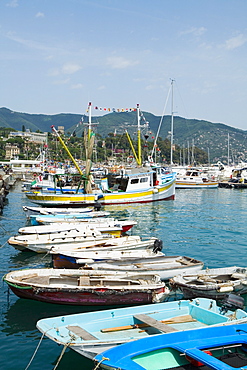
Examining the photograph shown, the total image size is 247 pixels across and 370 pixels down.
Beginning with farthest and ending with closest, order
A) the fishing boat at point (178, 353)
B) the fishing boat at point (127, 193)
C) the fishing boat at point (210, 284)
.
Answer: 1. the fishing boat at point (127, 193)
2. the fishing boat at point (210, 284)
3. the fishing boat at point (178, 353)

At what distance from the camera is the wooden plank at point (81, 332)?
319 inches

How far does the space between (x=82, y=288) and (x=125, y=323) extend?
8.50 feet

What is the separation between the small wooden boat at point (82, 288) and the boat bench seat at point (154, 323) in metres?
2.46

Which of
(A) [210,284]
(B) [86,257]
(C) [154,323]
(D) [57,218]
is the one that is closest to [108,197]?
(D) [57,218]

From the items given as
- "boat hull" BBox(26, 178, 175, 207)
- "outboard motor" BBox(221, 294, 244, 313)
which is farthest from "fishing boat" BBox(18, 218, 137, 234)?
"boat hull" BBox(26, 178, 175, 207)

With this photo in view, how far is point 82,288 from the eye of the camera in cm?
1159

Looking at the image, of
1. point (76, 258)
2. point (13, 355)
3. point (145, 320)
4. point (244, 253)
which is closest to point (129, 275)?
point (76, 258)

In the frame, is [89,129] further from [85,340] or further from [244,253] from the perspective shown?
[85,340]

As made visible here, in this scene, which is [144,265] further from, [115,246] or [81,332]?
[81,332]

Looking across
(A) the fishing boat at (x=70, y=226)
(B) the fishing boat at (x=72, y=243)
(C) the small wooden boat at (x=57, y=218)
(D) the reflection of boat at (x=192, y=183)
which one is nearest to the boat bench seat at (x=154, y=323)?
(B) the fishing boat at (x=72, y=243)

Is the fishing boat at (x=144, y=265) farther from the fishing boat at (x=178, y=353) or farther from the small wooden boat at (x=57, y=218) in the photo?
Answer: the small wooden boat at (x=57, y=218)

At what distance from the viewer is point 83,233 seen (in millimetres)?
19391

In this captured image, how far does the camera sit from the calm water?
934cm

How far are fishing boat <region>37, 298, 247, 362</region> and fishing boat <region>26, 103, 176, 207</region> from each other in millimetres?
25458
